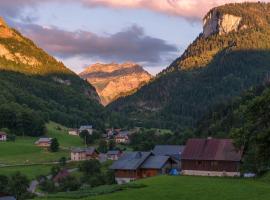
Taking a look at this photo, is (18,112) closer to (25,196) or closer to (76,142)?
(76,142)

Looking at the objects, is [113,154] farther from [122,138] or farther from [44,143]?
[122,138]

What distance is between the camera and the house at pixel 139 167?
73.8m

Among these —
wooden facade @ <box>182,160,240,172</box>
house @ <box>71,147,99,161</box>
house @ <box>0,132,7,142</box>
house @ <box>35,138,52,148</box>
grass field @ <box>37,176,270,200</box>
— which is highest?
house @ <box>0,132,7,142</box>

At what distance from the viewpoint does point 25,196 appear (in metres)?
66.6

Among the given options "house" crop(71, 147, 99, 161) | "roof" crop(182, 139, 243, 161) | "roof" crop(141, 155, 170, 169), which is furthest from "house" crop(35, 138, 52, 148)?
"roof" crop(182, 139, 243, 161)

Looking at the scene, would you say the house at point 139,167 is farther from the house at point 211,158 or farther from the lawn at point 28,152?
the lawn at point 28,152

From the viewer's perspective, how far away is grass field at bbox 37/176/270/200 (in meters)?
36.8

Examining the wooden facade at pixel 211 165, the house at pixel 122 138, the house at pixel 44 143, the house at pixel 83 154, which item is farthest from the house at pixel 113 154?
the wooden facade at pixel 211 165

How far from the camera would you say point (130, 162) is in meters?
75.6

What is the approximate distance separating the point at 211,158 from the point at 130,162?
41.0 ft

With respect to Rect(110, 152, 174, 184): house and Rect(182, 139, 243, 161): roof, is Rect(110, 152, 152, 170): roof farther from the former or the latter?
Rect(182, 139, 243, 161): roof

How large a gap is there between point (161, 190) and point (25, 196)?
99.4 ft

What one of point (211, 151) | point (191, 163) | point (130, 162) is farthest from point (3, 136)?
point (211, 151)

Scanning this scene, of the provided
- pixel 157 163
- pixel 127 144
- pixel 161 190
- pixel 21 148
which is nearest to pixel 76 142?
pixel 127 144
